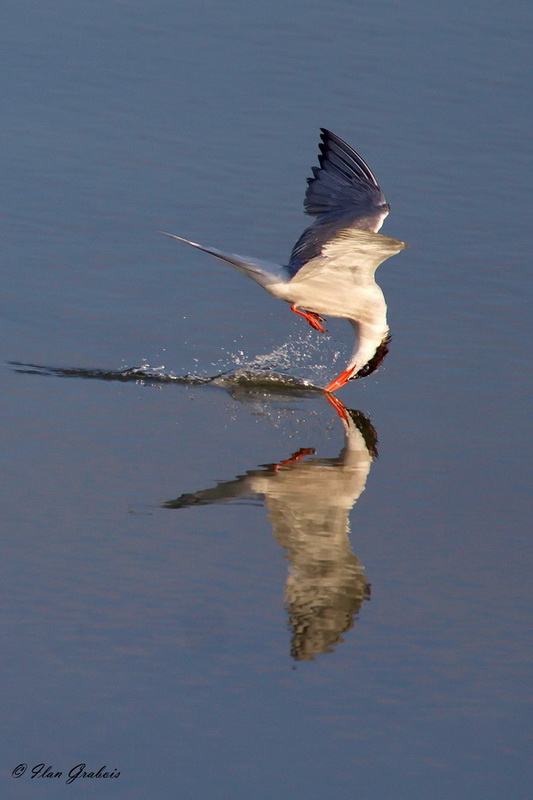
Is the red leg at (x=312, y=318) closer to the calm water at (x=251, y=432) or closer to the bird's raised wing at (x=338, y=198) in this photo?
the calm water at (x=251, y=432)

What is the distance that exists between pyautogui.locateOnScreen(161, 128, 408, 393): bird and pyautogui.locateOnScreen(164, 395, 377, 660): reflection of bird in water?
654 millimetres

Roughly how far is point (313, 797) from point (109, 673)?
1026 millimetres

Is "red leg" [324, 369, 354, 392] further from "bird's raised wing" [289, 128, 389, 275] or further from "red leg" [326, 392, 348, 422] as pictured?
"bird's raised wing" [289, 128, 389, 275]

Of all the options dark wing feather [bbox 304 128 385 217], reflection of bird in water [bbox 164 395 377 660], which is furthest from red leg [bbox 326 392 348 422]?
dark wing feather [bbox 304 128 385 217]

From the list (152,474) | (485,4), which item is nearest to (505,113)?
(485,4)

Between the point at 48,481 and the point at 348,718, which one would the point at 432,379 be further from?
the point at 348,718

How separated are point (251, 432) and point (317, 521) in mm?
1255

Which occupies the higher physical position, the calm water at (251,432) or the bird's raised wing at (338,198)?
the bird's raised wing at (338,198)

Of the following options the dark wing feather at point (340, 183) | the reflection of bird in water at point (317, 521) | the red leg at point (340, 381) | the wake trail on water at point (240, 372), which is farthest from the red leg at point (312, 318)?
the reflection of bird in water at point (317, 521)

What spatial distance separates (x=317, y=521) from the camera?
7.29 meters

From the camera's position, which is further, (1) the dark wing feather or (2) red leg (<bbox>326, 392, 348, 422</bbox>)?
(1) the dark wing feather

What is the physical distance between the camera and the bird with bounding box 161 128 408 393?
892 cm

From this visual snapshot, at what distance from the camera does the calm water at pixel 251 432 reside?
531 cm

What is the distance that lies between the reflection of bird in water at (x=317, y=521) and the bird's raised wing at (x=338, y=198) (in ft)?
3.64
